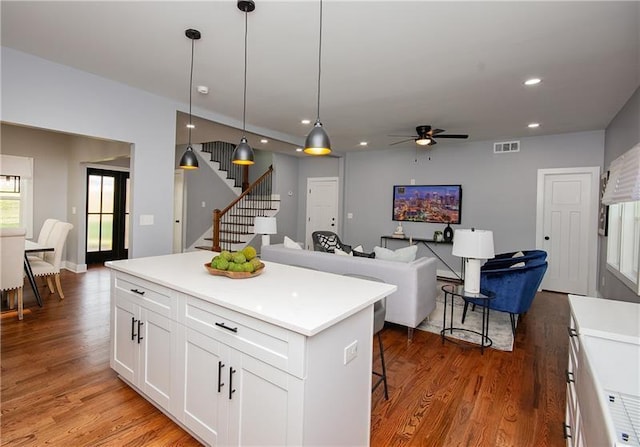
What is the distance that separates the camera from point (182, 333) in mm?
1894

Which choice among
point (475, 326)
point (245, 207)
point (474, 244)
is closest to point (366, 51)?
point (474, 244)

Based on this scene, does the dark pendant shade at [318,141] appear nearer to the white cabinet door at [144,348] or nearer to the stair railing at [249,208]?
the white cabinet door at [144,348]

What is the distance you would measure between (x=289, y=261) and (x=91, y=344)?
2212 millimetres

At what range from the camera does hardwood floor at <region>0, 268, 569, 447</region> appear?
6.52 ft

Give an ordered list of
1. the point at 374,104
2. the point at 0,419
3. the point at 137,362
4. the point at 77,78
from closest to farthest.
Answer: the point at 0,419
the point at 137,362
the point at 77,78
the point at 374,104

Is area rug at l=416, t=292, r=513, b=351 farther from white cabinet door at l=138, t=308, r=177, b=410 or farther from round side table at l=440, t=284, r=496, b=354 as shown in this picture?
white cabinet door at l=138, t=308, r=177, b=410

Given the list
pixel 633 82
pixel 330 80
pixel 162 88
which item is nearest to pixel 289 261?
pixel 330 80

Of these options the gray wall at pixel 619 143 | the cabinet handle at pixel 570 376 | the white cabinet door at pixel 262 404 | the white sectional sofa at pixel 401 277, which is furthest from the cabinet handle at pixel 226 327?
the gray wall at pixel 619 143

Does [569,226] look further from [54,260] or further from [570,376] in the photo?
[54,260]

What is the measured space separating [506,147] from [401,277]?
410cm

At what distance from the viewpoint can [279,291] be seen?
1.86 m

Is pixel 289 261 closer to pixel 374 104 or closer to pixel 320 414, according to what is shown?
pixel 374 104

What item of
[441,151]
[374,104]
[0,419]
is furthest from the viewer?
[441,151]

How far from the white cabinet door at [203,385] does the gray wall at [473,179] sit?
225 inches
